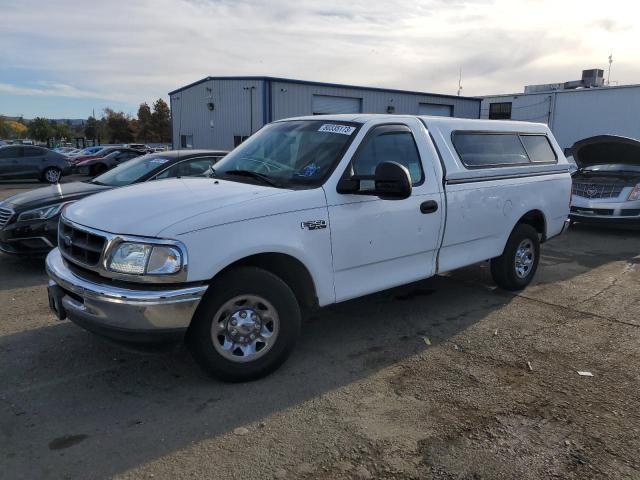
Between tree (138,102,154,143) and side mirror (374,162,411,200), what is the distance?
7372cm

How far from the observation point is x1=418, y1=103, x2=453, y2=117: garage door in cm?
3082

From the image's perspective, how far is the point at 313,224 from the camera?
3.82m

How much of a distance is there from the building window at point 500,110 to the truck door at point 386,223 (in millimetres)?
31065

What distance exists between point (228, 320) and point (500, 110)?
34.0 m

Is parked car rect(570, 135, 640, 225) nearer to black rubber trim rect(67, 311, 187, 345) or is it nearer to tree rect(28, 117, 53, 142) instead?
black rubber trim rect(67, 311, 187, 345)

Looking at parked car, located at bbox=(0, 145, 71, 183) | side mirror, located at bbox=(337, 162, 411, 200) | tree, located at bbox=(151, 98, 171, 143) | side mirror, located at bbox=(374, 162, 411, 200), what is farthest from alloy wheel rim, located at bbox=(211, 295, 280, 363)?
tree, located at bbox=(151, 98, 171, 143)

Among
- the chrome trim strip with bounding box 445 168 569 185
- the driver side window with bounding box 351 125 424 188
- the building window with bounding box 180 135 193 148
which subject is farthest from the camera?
the building window with bounding box 180 135 193 148

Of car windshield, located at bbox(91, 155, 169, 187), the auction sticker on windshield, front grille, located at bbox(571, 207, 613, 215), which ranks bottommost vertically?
front grille, located at bbox(571, 207, 613, 215)

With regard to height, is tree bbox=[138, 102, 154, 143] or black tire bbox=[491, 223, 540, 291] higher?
tree bbox=[138, 102, 154, 143]

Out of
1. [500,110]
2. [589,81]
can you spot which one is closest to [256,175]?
[500,110]

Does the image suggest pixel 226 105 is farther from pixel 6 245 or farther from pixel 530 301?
pixel 530 301

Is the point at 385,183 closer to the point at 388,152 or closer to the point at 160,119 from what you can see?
the point at 388,152

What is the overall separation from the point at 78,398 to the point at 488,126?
4673mm

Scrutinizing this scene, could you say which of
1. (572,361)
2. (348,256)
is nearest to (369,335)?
(348,256)
